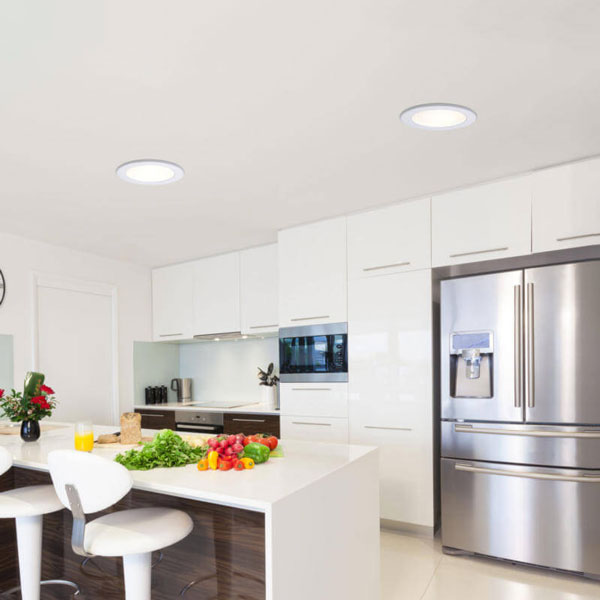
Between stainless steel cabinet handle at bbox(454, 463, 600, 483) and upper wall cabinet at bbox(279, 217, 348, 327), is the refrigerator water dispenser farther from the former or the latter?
upper wall cabinet at bbox(279, 217, 348, 327)

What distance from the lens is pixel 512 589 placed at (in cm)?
271

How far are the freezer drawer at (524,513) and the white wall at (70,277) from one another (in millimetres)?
3262

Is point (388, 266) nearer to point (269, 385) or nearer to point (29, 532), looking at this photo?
point (269, 385)

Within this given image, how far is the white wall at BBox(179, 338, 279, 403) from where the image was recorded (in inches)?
Answer: 206

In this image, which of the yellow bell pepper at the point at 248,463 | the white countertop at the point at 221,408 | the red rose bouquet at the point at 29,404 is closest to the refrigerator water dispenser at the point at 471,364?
the white countertop at the point at 221,408

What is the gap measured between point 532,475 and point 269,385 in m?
2.52

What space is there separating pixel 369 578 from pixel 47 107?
2.31m

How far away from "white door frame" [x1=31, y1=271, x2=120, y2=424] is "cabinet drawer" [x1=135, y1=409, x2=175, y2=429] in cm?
27

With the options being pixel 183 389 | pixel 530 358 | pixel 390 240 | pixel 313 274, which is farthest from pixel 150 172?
pixel 183 389

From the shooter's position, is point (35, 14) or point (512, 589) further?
point (512, 589)

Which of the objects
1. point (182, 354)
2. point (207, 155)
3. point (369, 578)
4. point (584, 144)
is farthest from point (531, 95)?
point (182, 354)

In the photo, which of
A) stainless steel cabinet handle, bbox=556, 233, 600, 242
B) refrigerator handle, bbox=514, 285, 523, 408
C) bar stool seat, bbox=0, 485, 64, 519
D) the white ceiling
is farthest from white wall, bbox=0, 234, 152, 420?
stainless steel cabinet handle, bbox=556, 233, 600, 242

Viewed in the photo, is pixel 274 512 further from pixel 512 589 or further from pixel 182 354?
pixel 182 354

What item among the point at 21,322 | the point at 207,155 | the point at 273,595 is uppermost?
the point at 207,155
